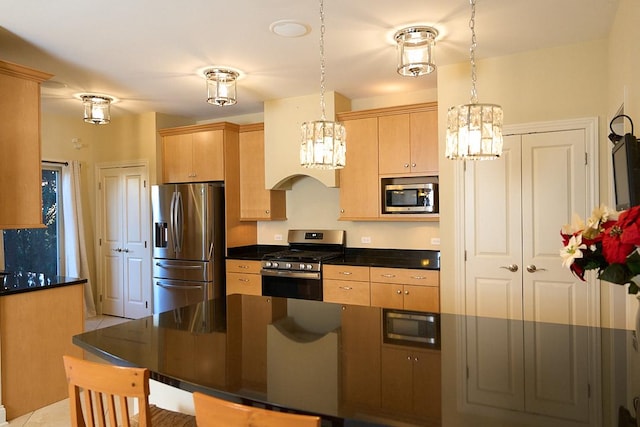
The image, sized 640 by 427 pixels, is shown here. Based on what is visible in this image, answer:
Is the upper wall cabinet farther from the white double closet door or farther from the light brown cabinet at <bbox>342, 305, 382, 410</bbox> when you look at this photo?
the white double closet door

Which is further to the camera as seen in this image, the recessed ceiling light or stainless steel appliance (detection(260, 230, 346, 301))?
stainless steel appliance (detection(260, 230, 346, 301))

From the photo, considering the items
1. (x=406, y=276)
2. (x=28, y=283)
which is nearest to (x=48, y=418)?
(x=28, y=283)

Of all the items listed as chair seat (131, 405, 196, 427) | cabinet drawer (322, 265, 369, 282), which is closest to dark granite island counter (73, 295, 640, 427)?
chair seat (131, 405, 196, 427)

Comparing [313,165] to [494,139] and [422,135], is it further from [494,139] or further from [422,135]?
[422,135]

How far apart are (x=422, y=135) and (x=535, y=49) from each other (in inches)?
44.4

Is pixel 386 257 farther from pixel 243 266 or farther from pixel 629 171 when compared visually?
pixel 629 171

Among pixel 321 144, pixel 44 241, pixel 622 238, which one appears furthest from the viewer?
pixel 44 241

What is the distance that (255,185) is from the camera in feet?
16.3

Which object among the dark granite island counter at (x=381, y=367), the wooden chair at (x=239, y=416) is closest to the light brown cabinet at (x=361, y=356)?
the dark granite island counter at (x=381, y=367)

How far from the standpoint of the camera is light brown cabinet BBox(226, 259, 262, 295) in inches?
181

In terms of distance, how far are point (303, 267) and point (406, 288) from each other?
103 centimetres

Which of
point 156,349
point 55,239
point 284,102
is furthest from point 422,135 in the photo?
point 55,239

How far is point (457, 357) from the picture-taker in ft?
4.99

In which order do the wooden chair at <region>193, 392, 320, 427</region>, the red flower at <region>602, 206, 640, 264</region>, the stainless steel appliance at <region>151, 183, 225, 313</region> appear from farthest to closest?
the stainless steel appliance at <region>151, 183, 225, 313</region> < the red flower at <region>602, 206, 640, 264</region> < the wooden chair at <region>193, 392, 320, 427</region>
